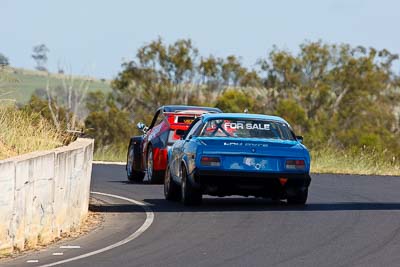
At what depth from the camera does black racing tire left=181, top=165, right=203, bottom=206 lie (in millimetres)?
18341

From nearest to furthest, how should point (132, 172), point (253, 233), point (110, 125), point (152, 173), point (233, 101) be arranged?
point (253, 233), point (152, 173), point (132, 172), point (110, 125), point (233, 101)

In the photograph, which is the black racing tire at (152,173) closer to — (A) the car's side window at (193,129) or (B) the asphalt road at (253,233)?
(B) the asphalt road at (253,233)

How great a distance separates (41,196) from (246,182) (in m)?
4.72

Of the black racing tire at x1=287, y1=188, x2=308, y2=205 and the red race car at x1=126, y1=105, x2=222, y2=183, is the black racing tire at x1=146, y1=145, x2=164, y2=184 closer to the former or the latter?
the red race car at x1=126, y1=105, x2=222, y2=183

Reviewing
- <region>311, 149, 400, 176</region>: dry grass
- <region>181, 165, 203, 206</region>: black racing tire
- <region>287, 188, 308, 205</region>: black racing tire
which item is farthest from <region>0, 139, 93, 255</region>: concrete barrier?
<region>311, 149, 400, 176</region>: dry grass

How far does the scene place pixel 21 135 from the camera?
64.1 feet

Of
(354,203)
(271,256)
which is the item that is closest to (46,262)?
(271,256)

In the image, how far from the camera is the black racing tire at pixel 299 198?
61.0ft

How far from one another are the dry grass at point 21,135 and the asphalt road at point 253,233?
1.43 metres

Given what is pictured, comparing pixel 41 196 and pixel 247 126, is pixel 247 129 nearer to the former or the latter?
pixel 247 126

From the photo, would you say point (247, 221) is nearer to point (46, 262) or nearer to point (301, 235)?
point (301, 235)

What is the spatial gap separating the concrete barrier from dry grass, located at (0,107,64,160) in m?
1.72

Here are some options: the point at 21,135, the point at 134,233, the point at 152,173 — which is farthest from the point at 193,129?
the point at 152,173

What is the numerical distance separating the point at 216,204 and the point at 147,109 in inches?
2170
